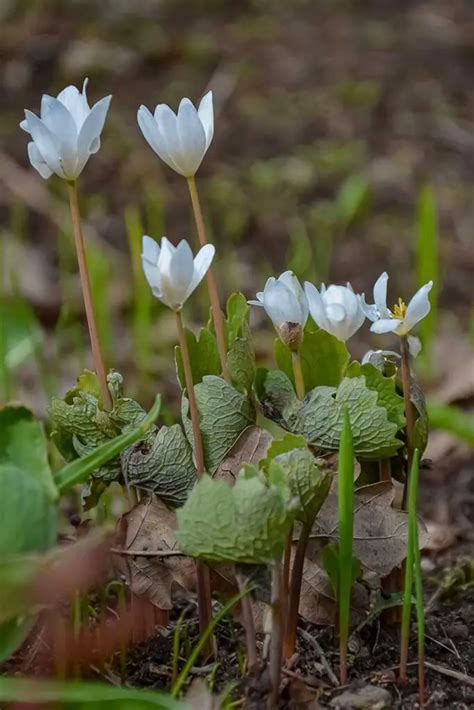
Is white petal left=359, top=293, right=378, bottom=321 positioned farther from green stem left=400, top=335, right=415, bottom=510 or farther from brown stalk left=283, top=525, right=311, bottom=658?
brown stalk left=283, top=525, right=311, bottom=658

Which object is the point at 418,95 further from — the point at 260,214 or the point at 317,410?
the point at 317,410

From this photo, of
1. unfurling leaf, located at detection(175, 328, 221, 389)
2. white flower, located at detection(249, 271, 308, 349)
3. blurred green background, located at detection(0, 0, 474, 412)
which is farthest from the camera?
blurred green background, located at detection(0, 0, 474, 412)

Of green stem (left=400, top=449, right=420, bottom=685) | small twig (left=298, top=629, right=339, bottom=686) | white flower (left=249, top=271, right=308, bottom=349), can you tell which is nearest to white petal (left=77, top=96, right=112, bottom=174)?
white flower (left=249, top=271, right=308, bottom=349)

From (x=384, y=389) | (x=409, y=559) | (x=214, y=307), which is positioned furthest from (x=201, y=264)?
(x=409, y=559)

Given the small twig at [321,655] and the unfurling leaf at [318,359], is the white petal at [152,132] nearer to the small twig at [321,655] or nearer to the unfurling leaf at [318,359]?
the unfurling leaf at [318,359]

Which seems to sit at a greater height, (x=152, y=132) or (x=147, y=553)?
(x=152, y=132)

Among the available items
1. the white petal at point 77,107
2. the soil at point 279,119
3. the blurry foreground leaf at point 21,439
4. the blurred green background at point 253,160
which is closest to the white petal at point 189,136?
the white petal at point 77,107

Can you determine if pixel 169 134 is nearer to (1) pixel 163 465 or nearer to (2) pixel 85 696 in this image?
(1) pixel 163 465
